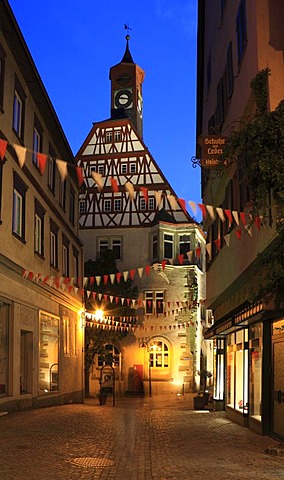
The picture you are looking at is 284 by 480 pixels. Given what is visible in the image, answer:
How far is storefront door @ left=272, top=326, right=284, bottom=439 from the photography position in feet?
44.2

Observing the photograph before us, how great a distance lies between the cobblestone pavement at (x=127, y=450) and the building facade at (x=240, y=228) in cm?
111

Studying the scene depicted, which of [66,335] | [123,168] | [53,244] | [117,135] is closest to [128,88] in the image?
[117,135]

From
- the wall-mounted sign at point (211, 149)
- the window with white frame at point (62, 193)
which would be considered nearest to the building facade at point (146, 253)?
the window with white frame at point (62, 193)

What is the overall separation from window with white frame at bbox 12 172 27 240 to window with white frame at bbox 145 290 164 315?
80.6 feet

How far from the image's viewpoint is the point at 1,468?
9.87m

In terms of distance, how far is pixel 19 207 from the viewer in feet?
66.8

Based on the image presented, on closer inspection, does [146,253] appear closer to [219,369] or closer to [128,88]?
[128,88]

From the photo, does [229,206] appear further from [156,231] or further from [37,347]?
[156,231]

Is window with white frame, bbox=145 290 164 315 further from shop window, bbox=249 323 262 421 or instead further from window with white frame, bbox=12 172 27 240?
shop window, bbox=249 323 262 421

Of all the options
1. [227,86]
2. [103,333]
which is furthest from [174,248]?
[227,86]

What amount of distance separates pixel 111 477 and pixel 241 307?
24.6 ft

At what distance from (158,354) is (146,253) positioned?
6.56 metres

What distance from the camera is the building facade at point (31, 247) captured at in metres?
18.5

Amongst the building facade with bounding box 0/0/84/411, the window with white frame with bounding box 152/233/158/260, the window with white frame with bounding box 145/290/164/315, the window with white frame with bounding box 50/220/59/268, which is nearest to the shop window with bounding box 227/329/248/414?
the building facade with bounding box 0/0/84/411
